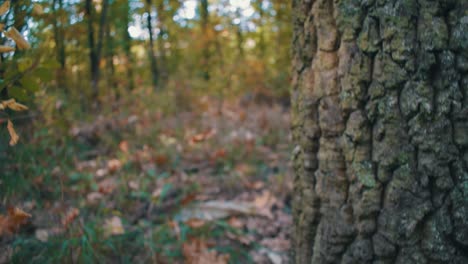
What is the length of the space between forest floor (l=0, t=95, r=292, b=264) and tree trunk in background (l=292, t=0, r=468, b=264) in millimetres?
899

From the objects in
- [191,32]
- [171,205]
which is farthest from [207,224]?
[191,32]

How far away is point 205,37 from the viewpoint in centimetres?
571

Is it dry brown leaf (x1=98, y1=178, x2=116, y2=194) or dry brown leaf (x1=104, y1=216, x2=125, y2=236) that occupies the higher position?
dry brown leaf (x1=98, y1=178, x2=116, y2=194)

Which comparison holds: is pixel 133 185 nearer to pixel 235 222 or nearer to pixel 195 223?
pixel 195 223

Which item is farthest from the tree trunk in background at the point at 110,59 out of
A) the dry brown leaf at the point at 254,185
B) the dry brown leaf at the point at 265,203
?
the dry brown leaf at the point at 265,203

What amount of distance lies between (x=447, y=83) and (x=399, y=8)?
276 mm

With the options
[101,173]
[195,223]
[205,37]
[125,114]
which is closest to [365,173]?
[195,223]

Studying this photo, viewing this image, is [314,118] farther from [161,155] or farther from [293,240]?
[161,155]

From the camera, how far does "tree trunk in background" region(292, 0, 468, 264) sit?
48.3 inches

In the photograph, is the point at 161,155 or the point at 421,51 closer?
Result: the point at 421,51

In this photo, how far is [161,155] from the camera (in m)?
3.41

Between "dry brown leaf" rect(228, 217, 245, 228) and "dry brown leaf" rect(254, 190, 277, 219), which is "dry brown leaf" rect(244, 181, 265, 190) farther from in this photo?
"dry brown leaf" rect(228, 217, 245, 228)

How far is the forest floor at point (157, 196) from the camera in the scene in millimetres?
2104

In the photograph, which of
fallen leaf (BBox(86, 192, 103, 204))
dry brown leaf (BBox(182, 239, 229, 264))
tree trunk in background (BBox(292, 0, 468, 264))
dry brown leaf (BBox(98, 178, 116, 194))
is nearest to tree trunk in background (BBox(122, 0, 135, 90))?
dry brown leaf (BBox(98, 178, 116, 194))
